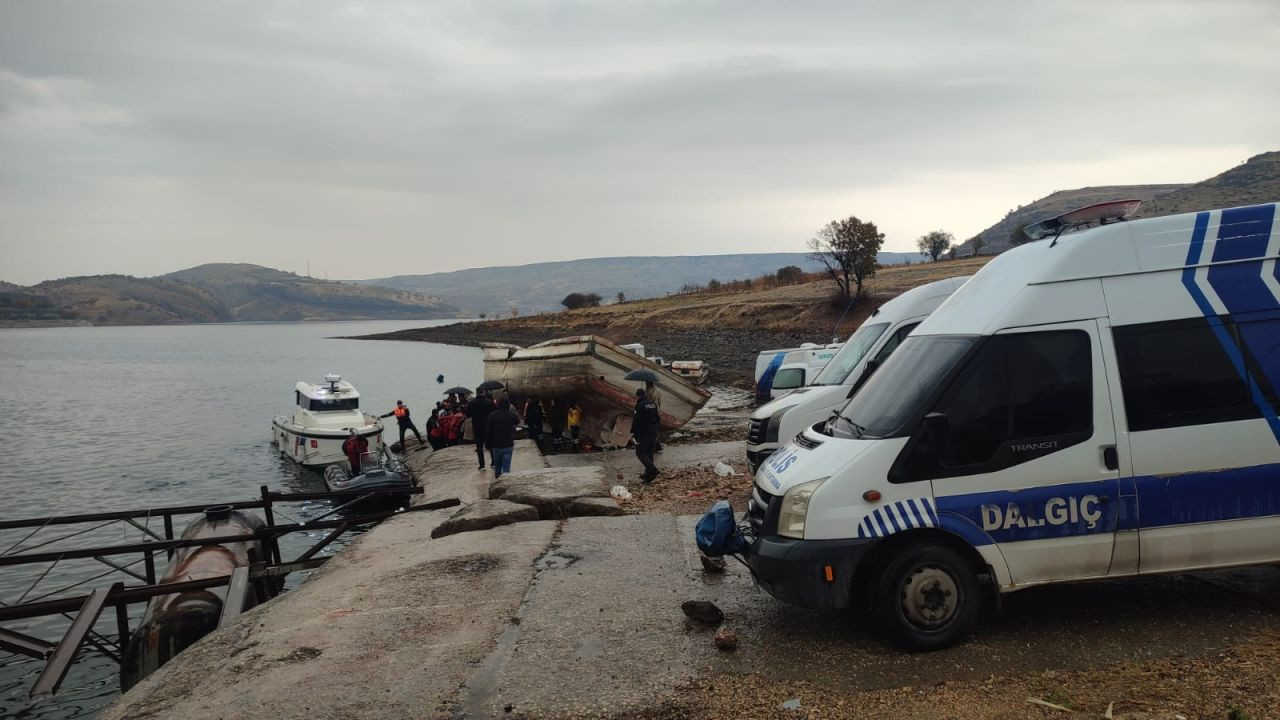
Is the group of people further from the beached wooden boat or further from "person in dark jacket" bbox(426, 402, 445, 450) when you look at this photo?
the beached wooden boat

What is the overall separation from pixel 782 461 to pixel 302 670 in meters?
3.90

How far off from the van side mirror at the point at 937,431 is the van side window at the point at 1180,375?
1316 mm

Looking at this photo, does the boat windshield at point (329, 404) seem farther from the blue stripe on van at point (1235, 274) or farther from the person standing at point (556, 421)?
the blue stripe on van at point (1235, 274)

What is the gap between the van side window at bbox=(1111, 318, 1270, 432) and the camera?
18.6 ft

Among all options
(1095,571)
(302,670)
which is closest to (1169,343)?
(1095,571)

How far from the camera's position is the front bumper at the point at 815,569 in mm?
5559

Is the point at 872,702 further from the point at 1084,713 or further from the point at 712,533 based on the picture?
the point at 712,533

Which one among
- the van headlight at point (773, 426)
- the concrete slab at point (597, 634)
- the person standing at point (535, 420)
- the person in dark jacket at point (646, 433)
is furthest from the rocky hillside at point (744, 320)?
the concrete slab at point (597, 634)

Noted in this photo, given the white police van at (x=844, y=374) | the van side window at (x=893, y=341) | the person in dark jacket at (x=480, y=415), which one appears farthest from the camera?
the person in dark jacket at (x=480, y=415)

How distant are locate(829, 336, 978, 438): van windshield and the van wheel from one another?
89 centimetres

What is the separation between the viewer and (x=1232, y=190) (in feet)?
223

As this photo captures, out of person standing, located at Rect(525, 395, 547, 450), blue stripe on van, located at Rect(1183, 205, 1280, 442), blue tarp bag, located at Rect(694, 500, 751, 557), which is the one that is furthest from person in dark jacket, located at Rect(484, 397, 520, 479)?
blue stripe on van, located at Rect(1183, 205, 1280, 442)

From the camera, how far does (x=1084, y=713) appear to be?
15.2ft

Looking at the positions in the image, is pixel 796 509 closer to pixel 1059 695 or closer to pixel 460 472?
pixel 1059 695
